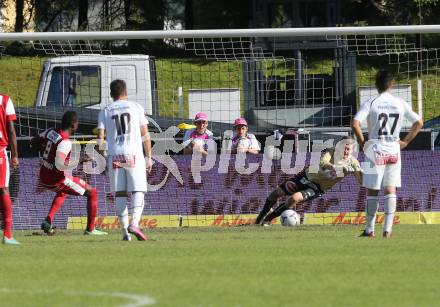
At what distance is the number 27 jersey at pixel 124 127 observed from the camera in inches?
538

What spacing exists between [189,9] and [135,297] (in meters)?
43.2

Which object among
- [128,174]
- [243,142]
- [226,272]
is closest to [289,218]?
[243,142]

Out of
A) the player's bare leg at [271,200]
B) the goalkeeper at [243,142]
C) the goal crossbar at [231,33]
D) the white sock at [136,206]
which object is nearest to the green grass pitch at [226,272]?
the white sock at [136,206]

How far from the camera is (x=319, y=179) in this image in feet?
60.3

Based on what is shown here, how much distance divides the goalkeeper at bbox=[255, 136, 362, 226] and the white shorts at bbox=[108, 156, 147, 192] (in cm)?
499

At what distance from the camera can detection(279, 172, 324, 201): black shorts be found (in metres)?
18.4

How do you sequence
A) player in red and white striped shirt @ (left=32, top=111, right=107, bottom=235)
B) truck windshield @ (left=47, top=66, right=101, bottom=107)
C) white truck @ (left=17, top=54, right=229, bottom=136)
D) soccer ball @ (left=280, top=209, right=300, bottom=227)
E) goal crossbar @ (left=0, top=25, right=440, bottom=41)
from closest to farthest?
player in red and white striped shirt @ (left=32, top=111, right=107, bottom=235) < soccer ball @ (left=280, top=209, right=300, bottom=227) < goal crossbar @ (left=0, top=25, right=440, bottom=41) < white truck @ (left=17, top=54, right=229, bottom=136) < truck windshield @ (left=47, top=66, right=101, bottom=107)

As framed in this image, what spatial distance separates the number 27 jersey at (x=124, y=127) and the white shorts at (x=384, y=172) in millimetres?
2837

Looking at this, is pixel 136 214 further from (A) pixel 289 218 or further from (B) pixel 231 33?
(B) pixel 231 33

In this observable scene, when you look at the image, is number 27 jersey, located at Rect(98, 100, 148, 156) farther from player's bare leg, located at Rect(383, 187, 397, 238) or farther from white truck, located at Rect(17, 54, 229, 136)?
white truck, located at Rect(17, 54, 229, 136)

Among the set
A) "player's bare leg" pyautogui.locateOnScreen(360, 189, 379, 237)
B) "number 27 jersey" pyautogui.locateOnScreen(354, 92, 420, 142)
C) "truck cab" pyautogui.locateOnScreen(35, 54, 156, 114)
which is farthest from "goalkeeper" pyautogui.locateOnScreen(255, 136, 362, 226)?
"truck cab" pyautogui.locateOnScreen(35, 54, 156, 114)

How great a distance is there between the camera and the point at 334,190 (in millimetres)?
19672

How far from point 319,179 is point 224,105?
4.71m

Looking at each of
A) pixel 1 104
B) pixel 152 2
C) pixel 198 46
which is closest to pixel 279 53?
pixel 198 46
